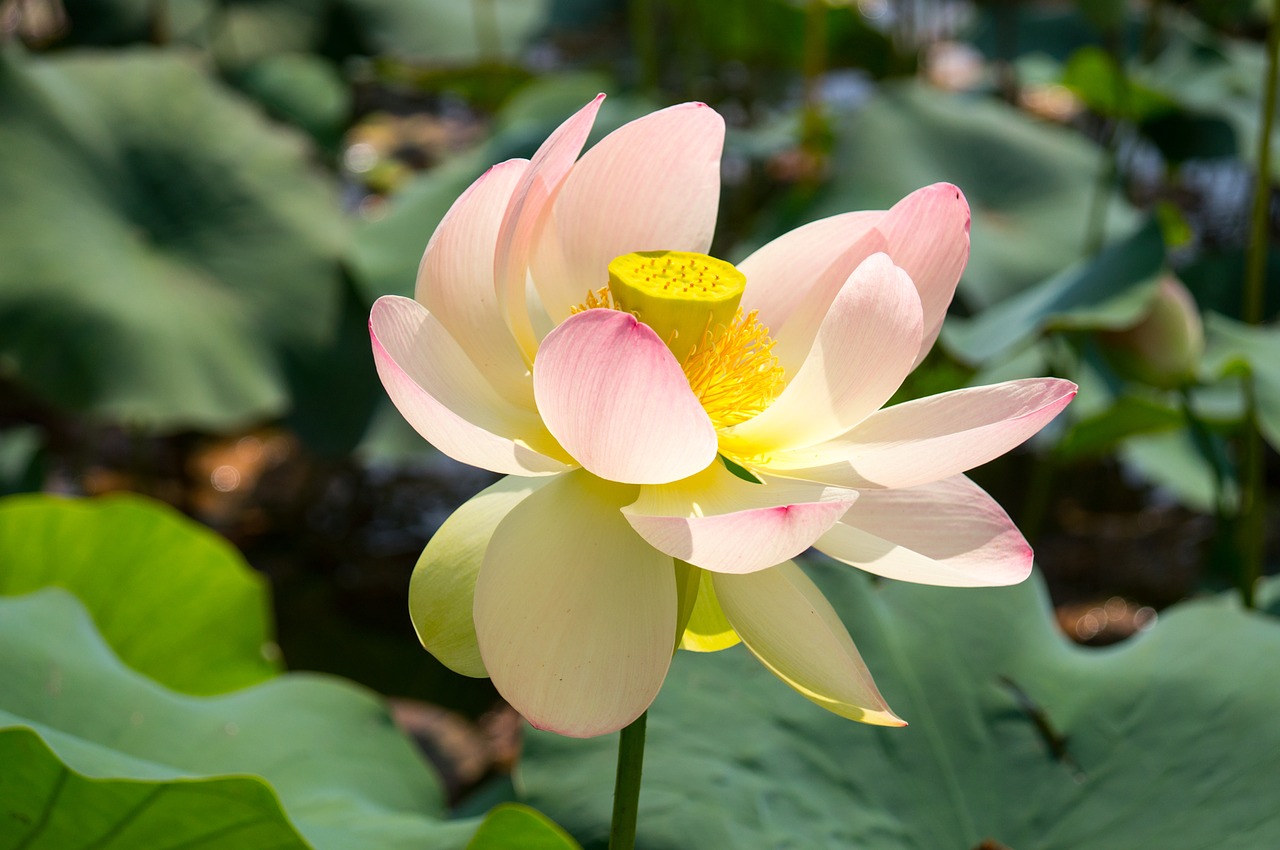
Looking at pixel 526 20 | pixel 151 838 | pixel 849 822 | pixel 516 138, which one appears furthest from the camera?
pixel 526 20

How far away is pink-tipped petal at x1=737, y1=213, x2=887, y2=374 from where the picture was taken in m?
0.56

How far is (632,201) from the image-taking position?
0.57 meters

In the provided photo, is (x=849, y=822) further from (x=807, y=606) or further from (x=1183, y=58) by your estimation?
→ (x=1183, y=58)

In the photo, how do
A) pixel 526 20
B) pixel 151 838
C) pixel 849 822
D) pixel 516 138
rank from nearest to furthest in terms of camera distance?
pixel 151 838 < pixel 849 822 < pixel 516 138 < pixel 526 20

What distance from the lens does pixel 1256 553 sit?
1.30m

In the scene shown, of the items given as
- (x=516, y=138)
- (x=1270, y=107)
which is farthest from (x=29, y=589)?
(x=1270, y=107)

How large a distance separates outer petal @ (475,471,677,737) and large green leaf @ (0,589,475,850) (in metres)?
0.19

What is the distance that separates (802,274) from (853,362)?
0.33 ft

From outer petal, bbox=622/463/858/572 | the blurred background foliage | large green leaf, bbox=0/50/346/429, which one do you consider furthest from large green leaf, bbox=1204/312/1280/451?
large green leaf, bbox=0/50/346/429

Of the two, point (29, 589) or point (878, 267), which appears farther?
point (29, 589)

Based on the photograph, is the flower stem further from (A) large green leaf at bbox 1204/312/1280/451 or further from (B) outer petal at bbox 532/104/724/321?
(A) large green leaf at bbox 1204/312/1280/451

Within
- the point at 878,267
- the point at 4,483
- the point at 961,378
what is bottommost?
the point at 4,483

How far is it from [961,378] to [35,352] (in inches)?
54.6

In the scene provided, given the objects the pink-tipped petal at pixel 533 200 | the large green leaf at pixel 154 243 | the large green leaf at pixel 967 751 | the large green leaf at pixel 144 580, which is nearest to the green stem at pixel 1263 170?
the large green leaf at pixel 967 751
